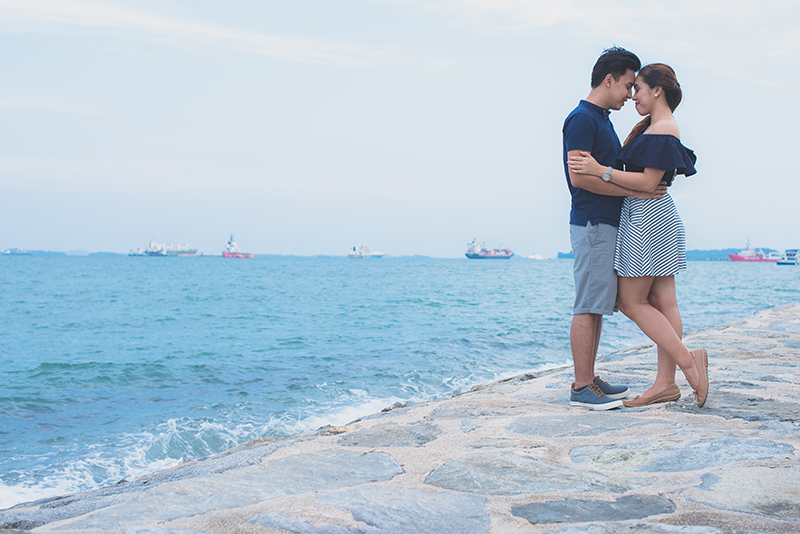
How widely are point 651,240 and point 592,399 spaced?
2.77 ft

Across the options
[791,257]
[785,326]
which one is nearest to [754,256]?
[791,257]

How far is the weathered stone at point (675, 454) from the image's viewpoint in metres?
1.89

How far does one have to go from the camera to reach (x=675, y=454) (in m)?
1.98

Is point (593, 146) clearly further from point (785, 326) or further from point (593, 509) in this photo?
point (785, 326)

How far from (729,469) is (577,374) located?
1.15 meters

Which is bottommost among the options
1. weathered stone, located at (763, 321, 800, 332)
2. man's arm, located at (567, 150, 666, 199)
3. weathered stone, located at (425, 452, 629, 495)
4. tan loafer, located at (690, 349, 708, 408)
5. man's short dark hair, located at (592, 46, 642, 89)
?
weathered stone, located at (763, 321, 800, 332)

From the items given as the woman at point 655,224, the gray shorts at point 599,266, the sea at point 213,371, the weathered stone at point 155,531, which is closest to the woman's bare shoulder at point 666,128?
the woman at point 655,224

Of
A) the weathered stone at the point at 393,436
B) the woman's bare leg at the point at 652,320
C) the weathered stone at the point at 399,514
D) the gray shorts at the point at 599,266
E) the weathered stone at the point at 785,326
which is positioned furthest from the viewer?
the weathered stone at the point at 785,326

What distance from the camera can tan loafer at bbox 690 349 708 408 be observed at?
8.52 feet

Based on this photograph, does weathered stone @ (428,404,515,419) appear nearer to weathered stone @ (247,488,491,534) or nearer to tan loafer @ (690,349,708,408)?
tan loafer @ (690,349,708,408)

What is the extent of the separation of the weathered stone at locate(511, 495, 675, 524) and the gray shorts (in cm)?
127

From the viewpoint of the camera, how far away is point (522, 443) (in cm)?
225

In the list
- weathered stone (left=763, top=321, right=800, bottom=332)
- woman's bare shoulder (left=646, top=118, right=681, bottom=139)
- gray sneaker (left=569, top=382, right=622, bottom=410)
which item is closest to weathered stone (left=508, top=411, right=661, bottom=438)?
gray sneaker (left=569, top=382, right=622, bottom=410)

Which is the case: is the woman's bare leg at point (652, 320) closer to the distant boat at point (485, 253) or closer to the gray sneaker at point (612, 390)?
the gray sneaker at point (612, 390)
